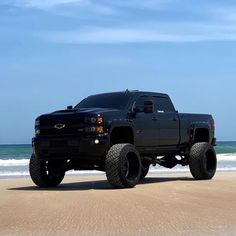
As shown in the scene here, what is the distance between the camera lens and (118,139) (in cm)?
1338

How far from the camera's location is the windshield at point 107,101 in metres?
13.6

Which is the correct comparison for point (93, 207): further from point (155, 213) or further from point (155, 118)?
point (155, 118)

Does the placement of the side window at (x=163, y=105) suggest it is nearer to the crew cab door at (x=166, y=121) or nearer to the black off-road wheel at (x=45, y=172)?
the crew cab door at (x=166, y=121)

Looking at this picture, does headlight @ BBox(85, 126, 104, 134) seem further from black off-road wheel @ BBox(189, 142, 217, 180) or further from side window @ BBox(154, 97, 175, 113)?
black off-road wheel @ BBox(189, 142, 217, 180)

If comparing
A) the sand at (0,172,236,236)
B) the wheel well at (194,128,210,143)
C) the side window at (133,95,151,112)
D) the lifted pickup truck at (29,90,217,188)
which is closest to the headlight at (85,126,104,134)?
the lifted pickup truck at (29,90,217,188)

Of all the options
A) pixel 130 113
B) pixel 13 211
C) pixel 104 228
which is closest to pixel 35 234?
pixel 104 228

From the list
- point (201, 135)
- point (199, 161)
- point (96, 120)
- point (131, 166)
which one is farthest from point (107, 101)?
point (201, 135)

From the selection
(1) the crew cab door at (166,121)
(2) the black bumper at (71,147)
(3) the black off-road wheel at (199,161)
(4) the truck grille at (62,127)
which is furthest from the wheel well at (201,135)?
(4) the truck grille at (62,127)

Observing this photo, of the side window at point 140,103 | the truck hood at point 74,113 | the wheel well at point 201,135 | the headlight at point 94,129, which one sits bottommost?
the wheel well at point 201,135

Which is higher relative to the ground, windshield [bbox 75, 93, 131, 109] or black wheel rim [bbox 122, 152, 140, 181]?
windshield [bbox 75, 93, 131, 109]

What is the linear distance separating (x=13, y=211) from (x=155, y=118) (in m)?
5.90

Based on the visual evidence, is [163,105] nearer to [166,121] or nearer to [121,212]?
[166,121]

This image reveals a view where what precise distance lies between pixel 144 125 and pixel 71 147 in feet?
6.25

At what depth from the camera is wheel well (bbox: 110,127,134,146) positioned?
13.1m
